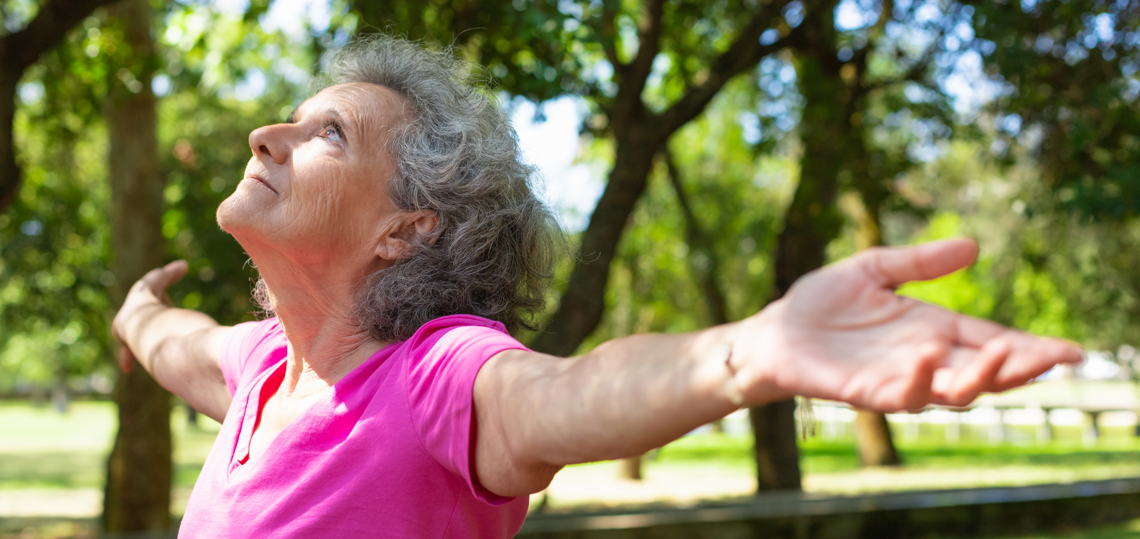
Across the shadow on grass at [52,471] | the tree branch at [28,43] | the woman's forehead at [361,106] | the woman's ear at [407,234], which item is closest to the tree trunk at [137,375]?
the tree branch at [28,43]

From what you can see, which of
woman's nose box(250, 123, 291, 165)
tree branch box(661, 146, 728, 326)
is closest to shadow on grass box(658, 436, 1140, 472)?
tree branch box(661, 146, 728, 326)

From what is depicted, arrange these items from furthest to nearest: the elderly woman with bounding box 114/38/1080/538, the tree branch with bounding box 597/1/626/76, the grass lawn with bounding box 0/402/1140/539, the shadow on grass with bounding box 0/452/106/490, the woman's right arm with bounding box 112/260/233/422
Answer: the shadow on grass with bounding box 0/452/106/490, the grass lawn with bounding box 0/402/1140/539, the tree branch with bounding box 597/1/626/76, the woman's right arm with bounding box 112/260/233/422, the elderly woman with bounding box 114/38/1080/538

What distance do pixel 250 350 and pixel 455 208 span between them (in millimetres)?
753

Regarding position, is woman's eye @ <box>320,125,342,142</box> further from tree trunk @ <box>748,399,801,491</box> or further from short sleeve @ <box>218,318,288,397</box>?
tree trunk @ <box>748,399,801,491</box>

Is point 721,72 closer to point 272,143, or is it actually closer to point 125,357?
point 125,357

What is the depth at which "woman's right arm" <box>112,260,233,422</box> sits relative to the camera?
245 centimetres

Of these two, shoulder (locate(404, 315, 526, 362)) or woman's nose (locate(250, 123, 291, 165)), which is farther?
woman's nose (locate(250, 123, 291, 165))

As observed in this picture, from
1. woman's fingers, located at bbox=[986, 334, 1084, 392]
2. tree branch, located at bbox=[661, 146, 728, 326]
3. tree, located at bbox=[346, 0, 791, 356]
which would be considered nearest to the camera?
woman's fingers, located at bbox=[986, 334, 1084, 392]

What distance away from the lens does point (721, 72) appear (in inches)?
288

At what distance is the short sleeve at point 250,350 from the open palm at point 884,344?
137 cm

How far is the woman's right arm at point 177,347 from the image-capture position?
96.3 inches

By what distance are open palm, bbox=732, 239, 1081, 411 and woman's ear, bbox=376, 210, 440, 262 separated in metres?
0.92

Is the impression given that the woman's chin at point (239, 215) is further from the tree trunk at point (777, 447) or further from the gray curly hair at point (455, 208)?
the tree trunk at point (777, 447)

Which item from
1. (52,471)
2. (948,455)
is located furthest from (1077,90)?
(52,471)
